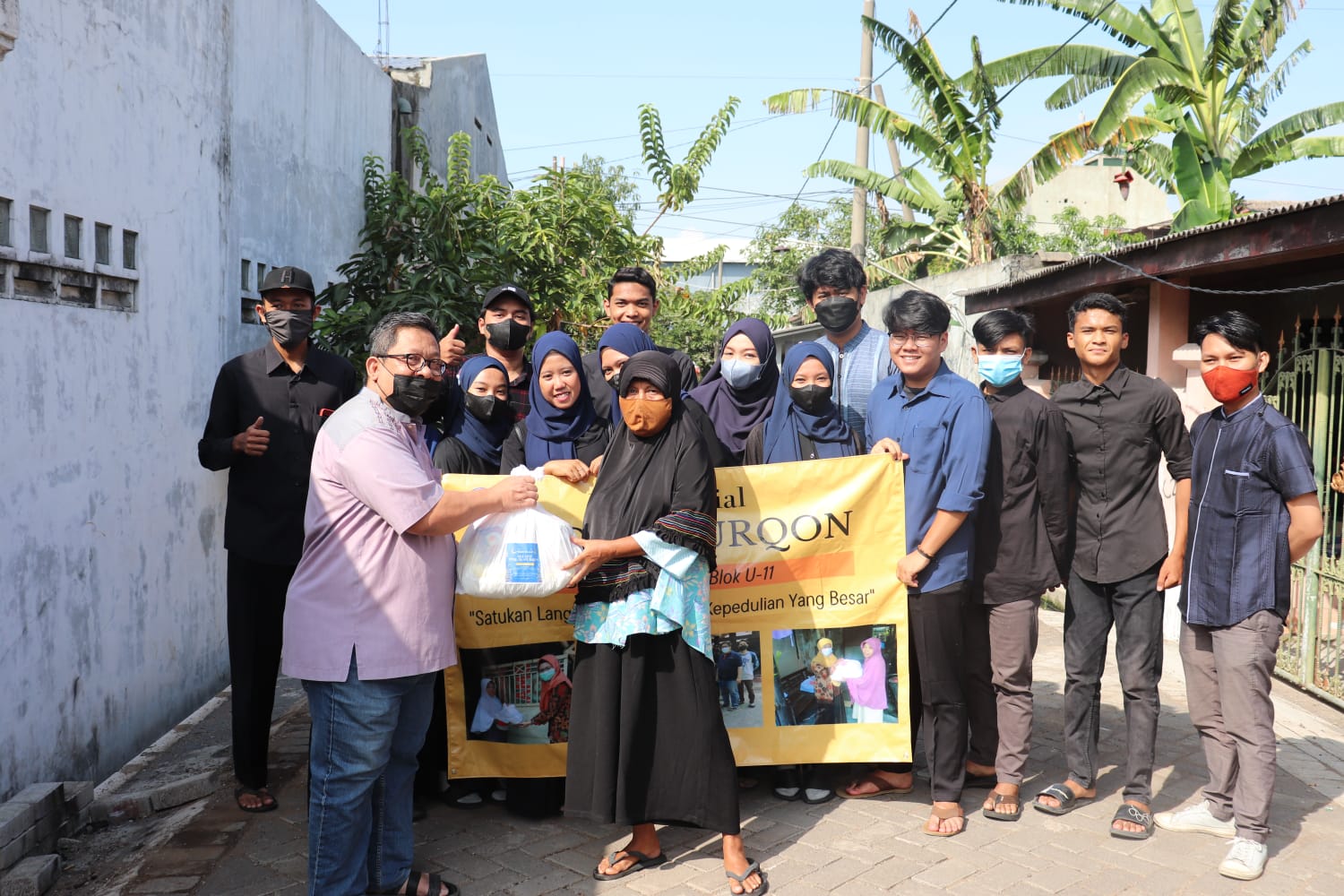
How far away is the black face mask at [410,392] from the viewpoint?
344cm

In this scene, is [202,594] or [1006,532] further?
[202,594]

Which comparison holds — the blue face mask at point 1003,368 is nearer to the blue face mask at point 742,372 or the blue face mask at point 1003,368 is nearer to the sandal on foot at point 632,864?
the blue face mask at point 742,372

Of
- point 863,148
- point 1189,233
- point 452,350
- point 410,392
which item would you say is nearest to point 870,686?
point 410,392

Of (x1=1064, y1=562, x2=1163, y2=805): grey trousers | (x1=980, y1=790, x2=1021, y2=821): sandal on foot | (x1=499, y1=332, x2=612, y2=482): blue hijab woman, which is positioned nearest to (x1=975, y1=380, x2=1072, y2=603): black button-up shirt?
(x1=1064, y1=562, x2=1163, y2=805): grey trousers

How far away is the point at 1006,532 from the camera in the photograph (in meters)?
4.35

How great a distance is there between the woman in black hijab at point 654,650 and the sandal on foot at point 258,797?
56.3 inches

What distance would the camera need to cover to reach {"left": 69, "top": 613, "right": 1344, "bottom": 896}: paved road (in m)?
3.84

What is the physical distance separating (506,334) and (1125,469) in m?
2.71

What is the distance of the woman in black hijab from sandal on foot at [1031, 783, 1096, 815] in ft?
4.34

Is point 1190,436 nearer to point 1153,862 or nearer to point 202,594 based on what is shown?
point 1153,862

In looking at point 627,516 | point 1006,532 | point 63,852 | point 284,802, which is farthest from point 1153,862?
point 63,852

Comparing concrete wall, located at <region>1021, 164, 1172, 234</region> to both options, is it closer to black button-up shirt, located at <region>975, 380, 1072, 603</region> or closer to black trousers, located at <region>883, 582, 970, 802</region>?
black button-up shirt, located at <region>975, 380, 1072, 603</region>

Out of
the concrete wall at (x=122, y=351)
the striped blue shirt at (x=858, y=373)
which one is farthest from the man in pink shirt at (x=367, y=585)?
the striped blue shirt at (x=858, y=373)

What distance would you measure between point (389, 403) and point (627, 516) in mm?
865
